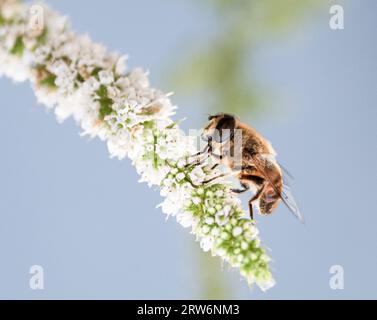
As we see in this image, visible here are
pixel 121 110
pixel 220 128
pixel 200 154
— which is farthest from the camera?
pixel 220 128

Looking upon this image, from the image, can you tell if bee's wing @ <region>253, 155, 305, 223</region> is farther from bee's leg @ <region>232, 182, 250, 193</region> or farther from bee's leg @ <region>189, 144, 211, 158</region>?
bee's leg @ <region>189, 144, 211, 158</region>

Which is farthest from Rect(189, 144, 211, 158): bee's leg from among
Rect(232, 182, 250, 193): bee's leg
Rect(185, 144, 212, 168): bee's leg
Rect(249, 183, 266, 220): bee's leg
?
Rect(249, 183, 266, 220): bee's leg

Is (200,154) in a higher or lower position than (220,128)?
lower

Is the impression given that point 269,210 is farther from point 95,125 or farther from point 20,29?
point 20,29

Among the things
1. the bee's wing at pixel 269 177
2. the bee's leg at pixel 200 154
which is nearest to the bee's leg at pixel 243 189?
the bee's wing at pixel 269 177

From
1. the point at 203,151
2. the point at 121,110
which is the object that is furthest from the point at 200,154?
the point at 121,110

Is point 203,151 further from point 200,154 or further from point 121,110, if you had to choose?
point 121,110
